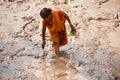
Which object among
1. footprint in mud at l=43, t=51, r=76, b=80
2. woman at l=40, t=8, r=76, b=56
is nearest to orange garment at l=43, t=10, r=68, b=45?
woman at l=40, t=8, r=76, b=56

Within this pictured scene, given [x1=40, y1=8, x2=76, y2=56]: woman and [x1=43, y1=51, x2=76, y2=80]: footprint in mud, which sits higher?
[x1=40, y1=8, x2=76, y2=56]: woman

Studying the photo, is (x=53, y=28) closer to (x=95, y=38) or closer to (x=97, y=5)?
(x=95, y=38)

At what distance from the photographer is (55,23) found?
16.8ft

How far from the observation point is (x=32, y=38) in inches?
243

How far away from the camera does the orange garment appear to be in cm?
507

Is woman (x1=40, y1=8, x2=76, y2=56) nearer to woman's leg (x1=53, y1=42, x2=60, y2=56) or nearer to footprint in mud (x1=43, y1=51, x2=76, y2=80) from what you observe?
woman's leg (x1=53, y1=42, x2=60, y2=56)

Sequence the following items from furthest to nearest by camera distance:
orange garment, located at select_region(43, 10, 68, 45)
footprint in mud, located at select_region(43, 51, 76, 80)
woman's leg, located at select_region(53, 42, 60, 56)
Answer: woman's leg, located at select_region(53, 42, 60, 56), footprint in mud, located at select_region(43, 51, 76, 80), orange garment, located at select_region(43, 10, 68, 45)

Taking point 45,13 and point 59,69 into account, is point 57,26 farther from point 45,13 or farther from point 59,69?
point 59,69

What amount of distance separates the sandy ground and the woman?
388 mm

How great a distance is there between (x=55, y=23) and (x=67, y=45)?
0.92m

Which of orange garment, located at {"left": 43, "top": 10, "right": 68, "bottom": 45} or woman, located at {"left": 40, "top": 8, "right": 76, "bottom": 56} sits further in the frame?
orange garment, located at {"left": 43, "top": 10, "right": 68, "bottom": 45}

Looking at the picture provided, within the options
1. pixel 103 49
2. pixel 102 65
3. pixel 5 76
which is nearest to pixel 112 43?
pixel 103 49

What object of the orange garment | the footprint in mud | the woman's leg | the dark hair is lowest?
the footprint in mud

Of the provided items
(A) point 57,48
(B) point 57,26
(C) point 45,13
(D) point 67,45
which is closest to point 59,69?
(A) point 57,48
